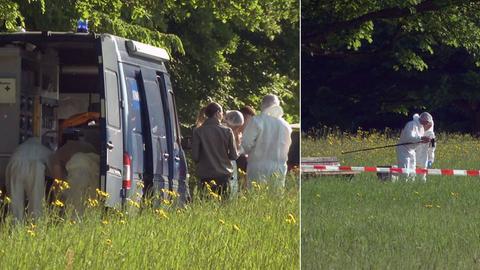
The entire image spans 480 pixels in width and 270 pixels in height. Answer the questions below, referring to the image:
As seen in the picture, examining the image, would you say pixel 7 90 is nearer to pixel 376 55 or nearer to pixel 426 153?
pixel 376 55

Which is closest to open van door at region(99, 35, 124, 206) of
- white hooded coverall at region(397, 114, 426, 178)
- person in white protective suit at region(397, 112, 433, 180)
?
person in white protective suit at region(397, 112, 433, 180)

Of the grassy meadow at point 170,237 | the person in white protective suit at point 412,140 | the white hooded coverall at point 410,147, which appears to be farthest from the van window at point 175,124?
the white hooded coverall at point 410,147

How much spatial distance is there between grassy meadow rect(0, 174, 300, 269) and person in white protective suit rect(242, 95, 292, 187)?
55 mm

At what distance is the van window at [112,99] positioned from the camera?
3.97m

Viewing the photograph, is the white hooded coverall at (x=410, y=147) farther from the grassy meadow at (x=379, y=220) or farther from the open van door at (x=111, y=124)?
the open van door at (x=111, y=124)

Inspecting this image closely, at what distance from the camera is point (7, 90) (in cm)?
374

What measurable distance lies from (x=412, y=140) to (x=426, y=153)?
2.05 metres

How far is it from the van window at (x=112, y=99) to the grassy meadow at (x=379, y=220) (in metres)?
0.81

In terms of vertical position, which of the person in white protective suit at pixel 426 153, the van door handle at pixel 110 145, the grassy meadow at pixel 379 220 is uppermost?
the van door handle at pixel 110 145

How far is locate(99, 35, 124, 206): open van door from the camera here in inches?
156

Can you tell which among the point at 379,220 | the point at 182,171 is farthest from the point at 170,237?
the point at 379,220

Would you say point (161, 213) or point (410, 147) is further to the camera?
point (410, 147)

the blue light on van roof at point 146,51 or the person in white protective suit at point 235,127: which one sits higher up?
the blue light on van roof at point 146,51

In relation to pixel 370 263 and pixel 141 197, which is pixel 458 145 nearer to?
pixel 370 263
